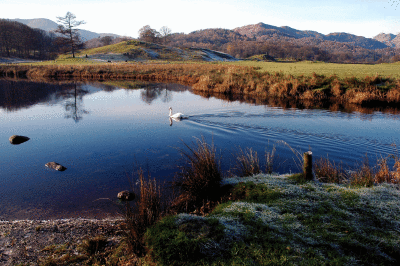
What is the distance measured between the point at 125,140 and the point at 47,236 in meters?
7.91

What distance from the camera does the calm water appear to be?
7.93 meters

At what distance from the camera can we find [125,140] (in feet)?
43.3

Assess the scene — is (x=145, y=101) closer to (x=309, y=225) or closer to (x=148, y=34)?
(x=309, y=225)

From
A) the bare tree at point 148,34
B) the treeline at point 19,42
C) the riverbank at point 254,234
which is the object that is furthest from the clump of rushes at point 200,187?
the bare tree at point 148,34

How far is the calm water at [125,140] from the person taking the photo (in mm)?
7930

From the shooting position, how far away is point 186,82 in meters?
38.8

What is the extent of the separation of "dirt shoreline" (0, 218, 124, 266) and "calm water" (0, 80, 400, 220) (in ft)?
2.11

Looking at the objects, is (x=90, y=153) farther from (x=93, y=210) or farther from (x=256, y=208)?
(x=256, y=208)

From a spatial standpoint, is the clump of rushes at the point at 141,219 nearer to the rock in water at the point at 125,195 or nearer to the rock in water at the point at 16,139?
the rock in water at the point at 125,195

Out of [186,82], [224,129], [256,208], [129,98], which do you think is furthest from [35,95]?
[256,208]

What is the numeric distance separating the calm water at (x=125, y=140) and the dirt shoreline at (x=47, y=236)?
64 cm

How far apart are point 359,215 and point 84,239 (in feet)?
18.4

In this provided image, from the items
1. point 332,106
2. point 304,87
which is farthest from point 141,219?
point 304,87

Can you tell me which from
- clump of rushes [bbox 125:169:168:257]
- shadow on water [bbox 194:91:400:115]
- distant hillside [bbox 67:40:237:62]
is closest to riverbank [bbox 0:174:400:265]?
clump of rushes [bbox 125:169:168:257]
